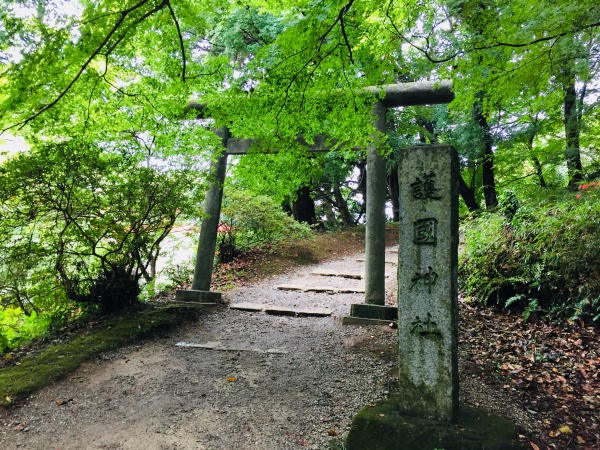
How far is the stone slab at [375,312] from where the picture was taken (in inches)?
247

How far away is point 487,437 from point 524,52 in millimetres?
4412

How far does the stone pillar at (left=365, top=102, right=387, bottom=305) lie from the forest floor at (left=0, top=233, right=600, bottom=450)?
Result: 0.72 metres

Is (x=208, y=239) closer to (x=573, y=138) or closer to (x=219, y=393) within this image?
(x=219, y=393)

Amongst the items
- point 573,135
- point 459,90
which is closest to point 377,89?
point 459,90

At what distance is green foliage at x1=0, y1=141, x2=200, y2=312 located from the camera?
495cm

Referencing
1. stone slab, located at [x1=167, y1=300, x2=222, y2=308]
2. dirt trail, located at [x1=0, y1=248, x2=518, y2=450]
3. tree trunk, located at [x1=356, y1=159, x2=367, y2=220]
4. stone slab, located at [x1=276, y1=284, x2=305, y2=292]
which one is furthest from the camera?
tree trunk, located at [x1=356, y1=159, x2=367, y2=220]

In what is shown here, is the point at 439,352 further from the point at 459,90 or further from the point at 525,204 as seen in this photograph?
the point at 525,204

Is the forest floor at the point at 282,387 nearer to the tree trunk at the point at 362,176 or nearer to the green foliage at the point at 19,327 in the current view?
the green foliage at the point at 19,327

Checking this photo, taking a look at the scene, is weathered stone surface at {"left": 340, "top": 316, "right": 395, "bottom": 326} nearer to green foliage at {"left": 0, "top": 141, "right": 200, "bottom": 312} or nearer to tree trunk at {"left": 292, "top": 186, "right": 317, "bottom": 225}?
green foliage at {"left": 0, "top": 141, "right": 200, "bottom": 312}

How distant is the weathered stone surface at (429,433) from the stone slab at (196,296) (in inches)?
189

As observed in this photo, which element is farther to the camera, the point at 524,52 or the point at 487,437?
the point at 524,52

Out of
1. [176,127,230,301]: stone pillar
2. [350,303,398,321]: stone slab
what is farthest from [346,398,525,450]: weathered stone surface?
[176,127,230,301]: stone pillar

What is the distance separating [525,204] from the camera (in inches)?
292

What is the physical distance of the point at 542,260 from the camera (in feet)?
19.3
